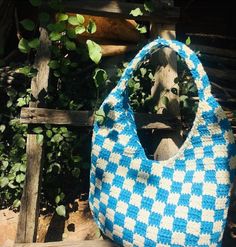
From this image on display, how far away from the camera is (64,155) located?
283 cm

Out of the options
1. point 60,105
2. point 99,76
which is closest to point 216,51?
point 60,105

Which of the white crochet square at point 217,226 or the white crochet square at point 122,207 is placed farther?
the white crochet square at point 122,207

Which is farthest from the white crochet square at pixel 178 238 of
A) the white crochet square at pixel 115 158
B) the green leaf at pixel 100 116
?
the green leaf at pixel 100 116

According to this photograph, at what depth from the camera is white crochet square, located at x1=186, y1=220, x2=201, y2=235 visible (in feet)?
6.53

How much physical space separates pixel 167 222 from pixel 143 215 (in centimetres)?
13

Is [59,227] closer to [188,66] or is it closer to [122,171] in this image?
[122,171]

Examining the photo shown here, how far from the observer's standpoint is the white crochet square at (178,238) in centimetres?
201

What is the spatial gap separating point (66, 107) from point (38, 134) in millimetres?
485

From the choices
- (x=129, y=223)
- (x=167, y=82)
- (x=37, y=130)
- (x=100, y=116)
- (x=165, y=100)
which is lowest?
(x=129, y=223)

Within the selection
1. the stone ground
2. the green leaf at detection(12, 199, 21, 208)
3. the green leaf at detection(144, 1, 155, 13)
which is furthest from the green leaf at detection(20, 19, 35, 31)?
the stone ground

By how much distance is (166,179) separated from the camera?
2.09 m

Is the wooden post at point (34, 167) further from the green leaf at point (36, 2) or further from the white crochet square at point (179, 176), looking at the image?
the white crochet square at point (179, 176)

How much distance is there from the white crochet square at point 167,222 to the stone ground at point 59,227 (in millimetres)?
879

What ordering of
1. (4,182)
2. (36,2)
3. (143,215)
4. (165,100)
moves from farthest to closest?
1. (4,182)
2. (165,100)
3. (36,2)
4. (143,215)
